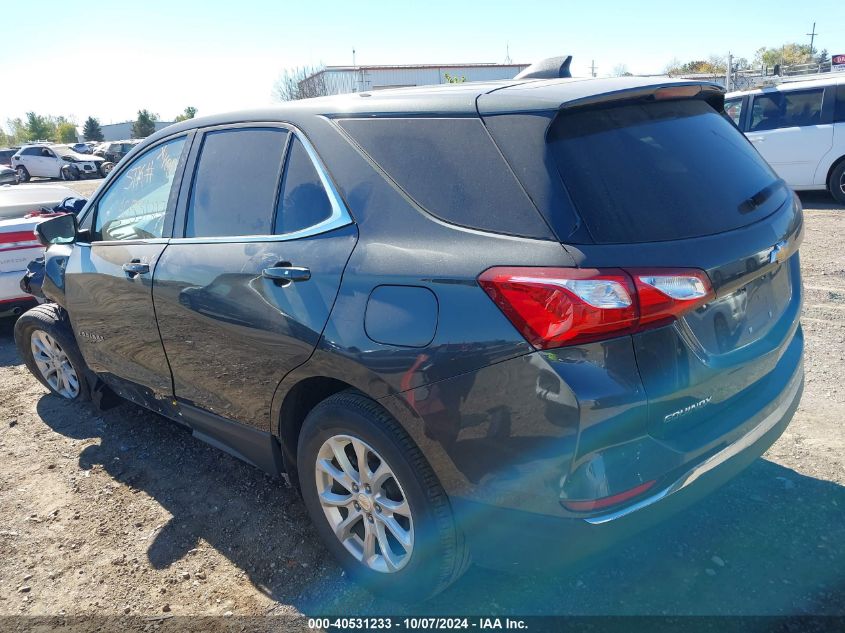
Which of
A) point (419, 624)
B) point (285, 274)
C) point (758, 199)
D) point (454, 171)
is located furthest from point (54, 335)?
point (758, 199)

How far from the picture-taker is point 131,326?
3531mm

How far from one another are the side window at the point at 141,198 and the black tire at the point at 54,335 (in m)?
0.91

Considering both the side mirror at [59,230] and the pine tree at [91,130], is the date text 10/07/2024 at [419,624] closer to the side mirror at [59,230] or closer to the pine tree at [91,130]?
the side mirror at [59,230]

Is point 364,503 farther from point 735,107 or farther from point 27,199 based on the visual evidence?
point 735,107

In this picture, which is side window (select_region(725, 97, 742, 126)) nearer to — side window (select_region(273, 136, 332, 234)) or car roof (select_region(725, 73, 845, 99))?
car roof (select_region(725, 73, 845, 99))

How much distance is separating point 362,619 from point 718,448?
4.74 feet

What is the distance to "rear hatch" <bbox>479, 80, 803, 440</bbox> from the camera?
1950 mm

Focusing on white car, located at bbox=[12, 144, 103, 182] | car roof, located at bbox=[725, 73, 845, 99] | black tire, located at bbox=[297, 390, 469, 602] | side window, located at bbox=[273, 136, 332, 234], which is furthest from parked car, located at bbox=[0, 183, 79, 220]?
white car, located at bbox=[12, 144, 103, 182]

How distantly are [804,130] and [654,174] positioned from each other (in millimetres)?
9672

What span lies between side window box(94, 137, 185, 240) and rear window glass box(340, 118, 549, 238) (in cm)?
142

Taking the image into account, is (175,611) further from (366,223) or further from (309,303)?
(366,223)

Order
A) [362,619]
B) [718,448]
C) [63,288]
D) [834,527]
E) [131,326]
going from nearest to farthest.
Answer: [718,448] < [362,619] < [834,527] < [131,326] < [63,288]

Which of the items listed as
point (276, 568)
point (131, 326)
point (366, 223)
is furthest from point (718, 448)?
point (131, 326)

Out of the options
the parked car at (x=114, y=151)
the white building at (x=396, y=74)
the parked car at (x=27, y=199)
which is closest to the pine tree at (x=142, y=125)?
the parked car at (x=114, y=151)
